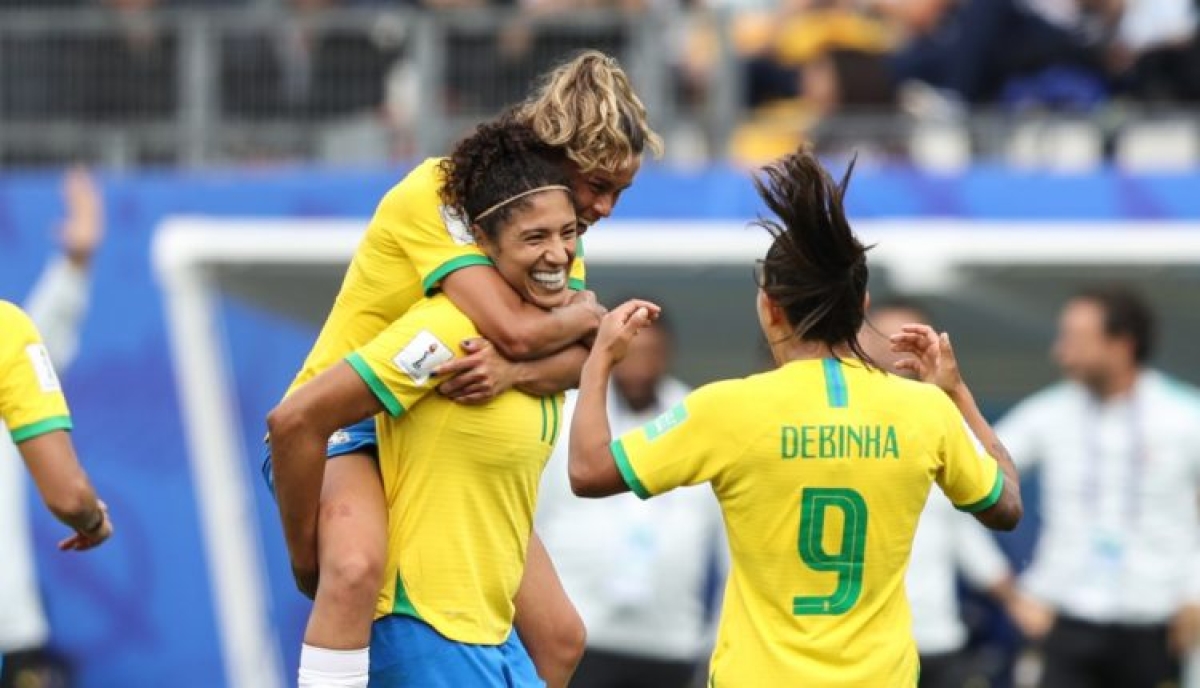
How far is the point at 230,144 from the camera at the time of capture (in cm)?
1512

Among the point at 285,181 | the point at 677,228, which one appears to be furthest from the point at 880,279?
the point at 285,181

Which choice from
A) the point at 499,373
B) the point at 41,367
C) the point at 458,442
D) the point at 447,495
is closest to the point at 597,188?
the point at 499,373

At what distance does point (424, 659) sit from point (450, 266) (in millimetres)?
1061

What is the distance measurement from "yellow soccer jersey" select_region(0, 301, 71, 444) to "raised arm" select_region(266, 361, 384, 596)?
1.00 m

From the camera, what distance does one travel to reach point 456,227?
21.3 ft

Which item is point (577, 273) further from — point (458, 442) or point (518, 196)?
point (458, 442)

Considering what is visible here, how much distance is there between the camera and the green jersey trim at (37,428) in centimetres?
708

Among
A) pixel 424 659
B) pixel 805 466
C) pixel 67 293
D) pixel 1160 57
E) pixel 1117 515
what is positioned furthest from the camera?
pixel 1160 57

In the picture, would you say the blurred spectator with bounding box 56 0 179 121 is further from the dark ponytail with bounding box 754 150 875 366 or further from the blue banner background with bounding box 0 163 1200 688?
the dark ponytail with bounding box 754 150 875 366

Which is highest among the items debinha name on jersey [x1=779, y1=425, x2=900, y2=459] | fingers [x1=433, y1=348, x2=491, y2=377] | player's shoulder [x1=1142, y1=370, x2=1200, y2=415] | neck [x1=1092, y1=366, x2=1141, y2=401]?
fingers [x1=433, y1=348, x2=491, y2=377]

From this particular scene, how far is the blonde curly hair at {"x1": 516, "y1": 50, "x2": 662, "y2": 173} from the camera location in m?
6.44

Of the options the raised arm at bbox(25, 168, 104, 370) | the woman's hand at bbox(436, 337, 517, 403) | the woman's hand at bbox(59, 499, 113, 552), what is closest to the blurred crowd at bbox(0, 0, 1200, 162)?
the raised arm at bbox(25, 168, 104, 370)

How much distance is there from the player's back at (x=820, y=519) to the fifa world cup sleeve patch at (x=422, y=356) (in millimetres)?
752

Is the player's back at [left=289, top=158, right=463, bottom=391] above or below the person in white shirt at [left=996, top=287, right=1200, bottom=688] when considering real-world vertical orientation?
above
